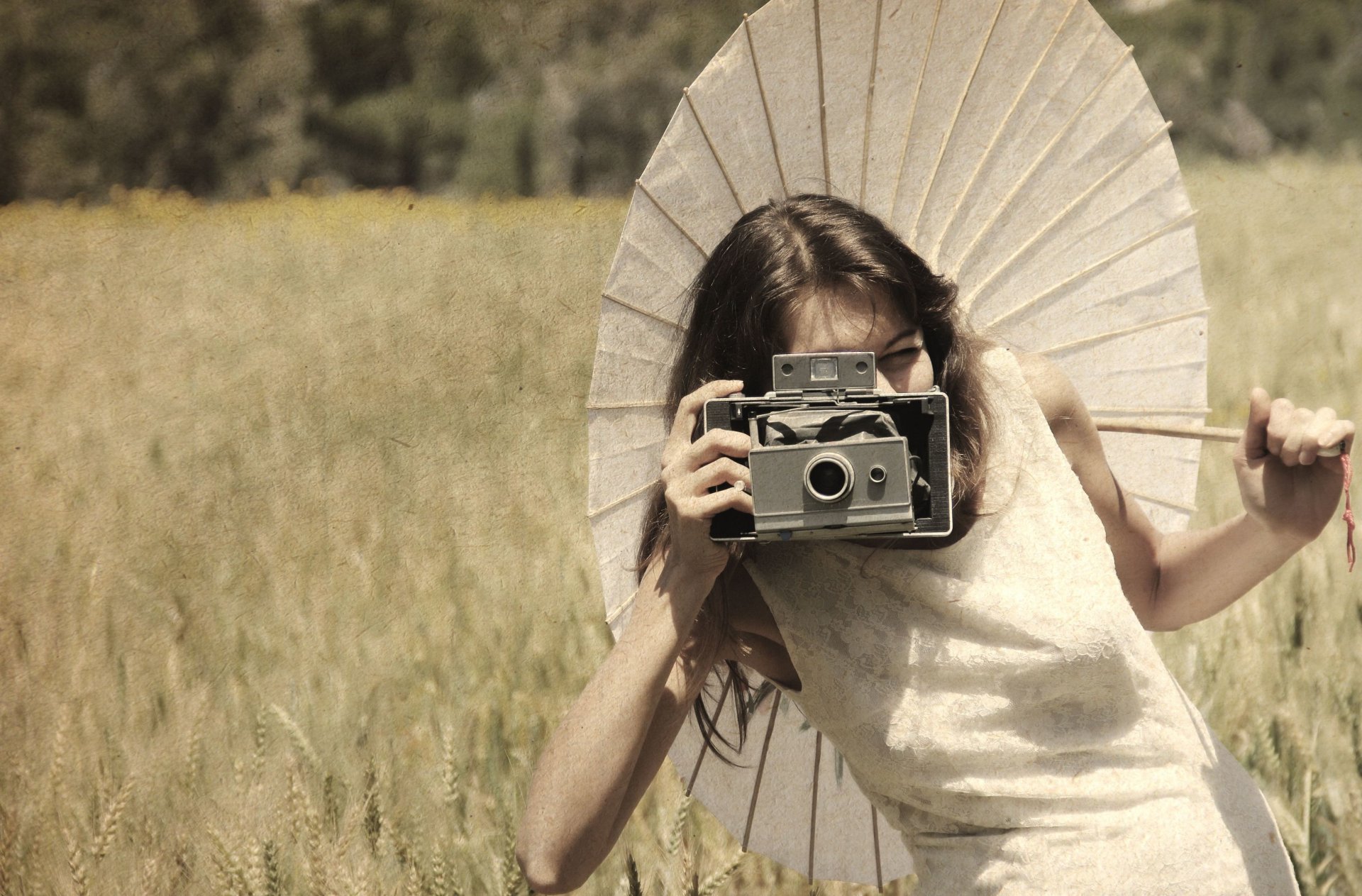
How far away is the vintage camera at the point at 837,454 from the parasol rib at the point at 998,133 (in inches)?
23.5

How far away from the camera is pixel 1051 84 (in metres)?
1.95

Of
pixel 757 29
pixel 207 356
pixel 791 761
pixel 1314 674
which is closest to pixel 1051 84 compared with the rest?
pixel 757 29

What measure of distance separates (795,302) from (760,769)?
816 mm

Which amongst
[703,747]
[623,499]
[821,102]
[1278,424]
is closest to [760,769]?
[703,747]

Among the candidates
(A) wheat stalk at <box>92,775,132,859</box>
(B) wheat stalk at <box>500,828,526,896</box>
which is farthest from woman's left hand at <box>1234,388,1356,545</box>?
(A) wheat stalk at <box>92,775,132,859</box>

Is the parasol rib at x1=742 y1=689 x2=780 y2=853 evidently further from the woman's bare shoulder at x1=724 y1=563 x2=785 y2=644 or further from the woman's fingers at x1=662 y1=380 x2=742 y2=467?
the woman's fingers at x1=662 y1=380 x2=742 y2=467

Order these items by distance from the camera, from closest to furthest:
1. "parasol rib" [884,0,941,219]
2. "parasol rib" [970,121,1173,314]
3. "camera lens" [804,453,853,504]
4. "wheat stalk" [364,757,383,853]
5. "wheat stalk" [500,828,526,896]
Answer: "camera lens" [804,453,853,504] → "parasol rib" [884,0,941,219] → "parasol rib" [970,121,1173,314] → "wheat stalk" [500,828,526,896] → "wheat stalk" [364,757,383,853]

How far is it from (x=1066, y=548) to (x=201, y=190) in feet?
6.75

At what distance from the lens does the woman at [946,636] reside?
4.90 feet

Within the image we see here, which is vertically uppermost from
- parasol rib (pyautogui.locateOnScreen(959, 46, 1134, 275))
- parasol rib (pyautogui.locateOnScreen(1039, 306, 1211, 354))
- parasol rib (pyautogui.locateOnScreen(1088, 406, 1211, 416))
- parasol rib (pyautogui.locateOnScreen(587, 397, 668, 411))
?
parasol rib (pyautogui.locateOnScreen(959, 46, 1134, 275))

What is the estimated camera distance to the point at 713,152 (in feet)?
5.94

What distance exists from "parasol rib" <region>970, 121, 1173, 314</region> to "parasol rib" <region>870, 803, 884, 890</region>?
87 centimetres

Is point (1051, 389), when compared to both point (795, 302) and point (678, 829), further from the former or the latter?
point (678, 829)

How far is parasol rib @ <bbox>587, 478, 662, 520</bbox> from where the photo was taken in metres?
1.88
